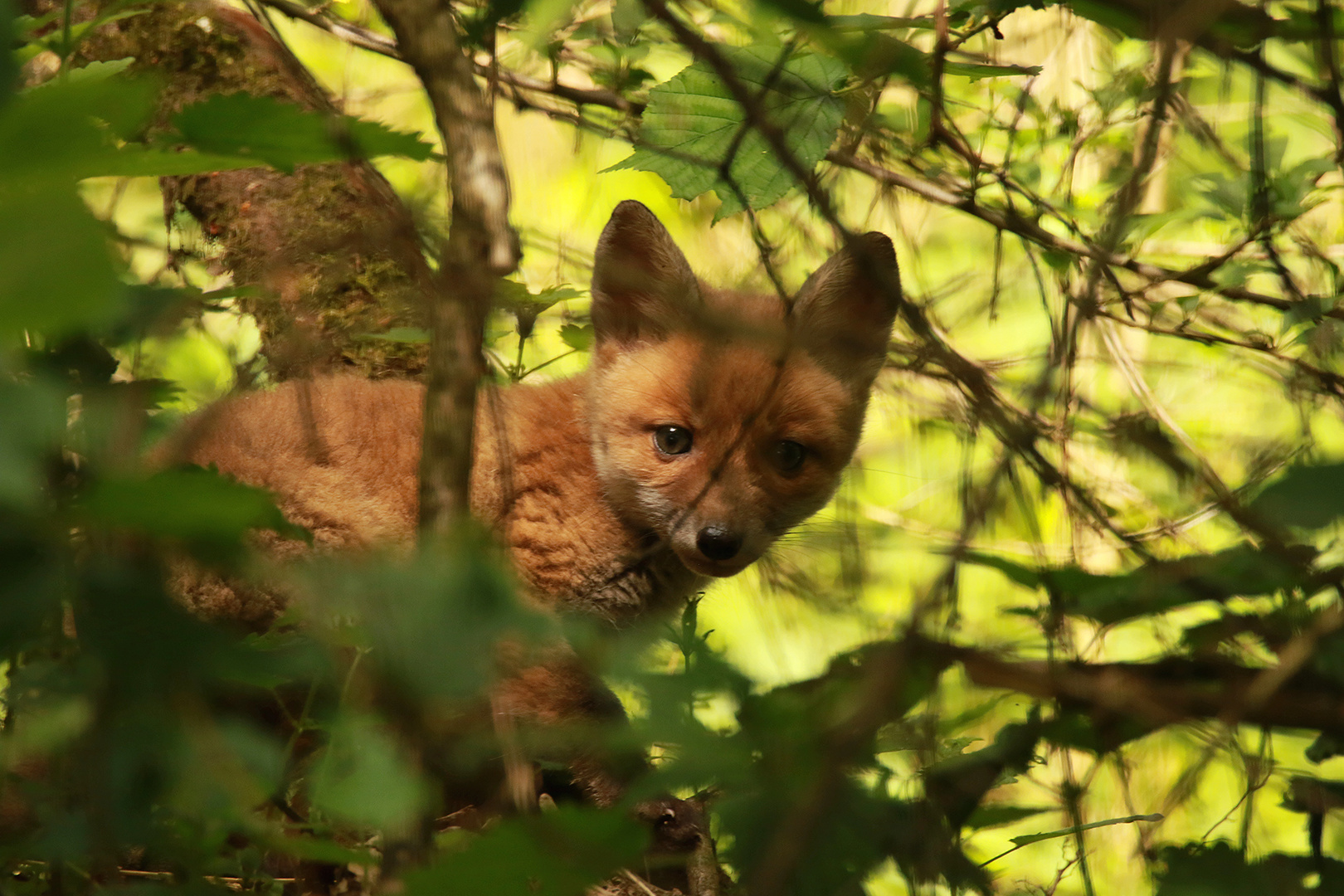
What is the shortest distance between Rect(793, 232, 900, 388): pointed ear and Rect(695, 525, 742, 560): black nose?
0.67 metres

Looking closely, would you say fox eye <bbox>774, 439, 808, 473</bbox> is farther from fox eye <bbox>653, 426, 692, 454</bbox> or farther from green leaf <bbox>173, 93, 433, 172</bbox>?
green leaf <bbox>173, 93, 433, 172</bbox>

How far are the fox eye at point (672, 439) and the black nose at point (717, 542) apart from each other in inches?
18.4

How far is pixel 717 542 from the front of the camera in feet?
10.7

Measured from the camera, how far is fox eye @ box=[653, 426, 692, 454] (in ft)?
12.0

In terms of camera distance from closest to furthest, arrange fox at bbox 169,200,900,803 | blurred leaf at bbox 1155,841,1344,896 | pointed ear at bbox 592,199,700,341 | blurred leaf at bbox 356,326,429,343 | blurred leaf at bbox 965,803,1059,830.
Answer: blurred leaf at bbox 1155,841,1344,896 → blurred leaf at bbox 965,803,1059,830 → blurred leaf at bbox 356,326,429,343 → fox at bbox 169,200,900,803 → pointed ear at bbox 592,199,700,341

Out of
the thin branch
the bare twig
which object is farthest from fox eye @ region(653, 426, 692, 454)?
the bare twig

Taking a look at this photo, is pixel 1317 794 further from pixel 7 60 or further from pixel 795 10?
pixel 7 60

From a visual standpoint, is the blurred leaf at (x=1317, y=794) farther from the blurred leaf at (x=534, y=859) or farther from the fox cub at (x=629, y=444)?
the fox cub at (x=629, y=444)

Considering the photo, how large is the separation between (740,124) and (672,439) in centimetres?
157

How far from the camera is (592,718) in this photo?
2869mm

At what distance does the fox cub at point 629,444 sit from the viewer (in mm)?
3170

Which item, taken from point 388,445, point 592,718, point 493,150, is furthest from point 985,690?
point 388,445

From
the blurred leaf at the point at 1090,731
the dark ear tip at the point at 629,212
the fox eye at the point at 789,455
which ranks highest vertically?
the dark ear tip at the point at 629,212

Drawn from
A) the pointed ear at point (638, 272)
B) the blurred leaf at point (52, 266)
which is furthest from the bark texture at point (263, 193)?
the blurred leaf at point (52, 266)
